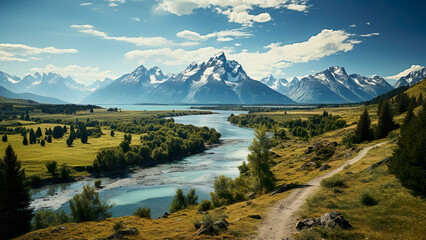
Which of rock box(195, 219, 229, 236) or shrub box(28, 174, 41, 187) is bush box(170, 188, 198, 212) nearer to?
rock box(195, 219, 229, 236)

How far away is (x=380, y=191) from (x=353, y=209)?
5.52 m

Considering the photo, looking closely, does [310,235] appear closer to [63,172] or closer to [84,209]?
[84,209]

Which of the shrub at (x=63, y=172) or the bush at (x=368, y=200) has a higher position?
the bush at (x=368, y=200)

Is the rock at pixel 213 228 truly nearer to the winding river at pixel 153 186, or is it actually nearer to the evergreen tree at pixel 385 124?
the winding river at pixel 153 186

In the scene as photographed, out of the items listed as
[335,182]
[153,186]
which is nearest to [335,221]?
[335,182]

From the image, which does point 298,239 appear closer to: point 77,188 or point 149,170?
point 77,188

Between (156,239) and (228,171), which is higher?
(156,239)

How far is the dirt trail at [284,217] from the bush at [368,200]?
25.9ft

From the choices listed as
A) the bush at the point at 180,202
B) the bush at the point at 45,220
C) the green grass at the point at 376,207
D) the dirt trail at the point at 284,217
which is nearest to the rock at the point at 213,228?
the dirt trail at the point at 284,217

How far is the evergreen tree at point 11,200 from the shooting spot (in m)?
42.3

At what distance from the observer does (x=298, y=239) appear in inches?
885

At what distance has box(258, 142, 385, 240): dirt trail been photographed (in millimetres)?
25005

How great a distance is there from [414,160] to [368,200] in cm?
683

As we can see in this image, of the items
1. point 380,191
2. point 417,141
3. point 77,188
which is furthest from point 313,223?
point 77,188
